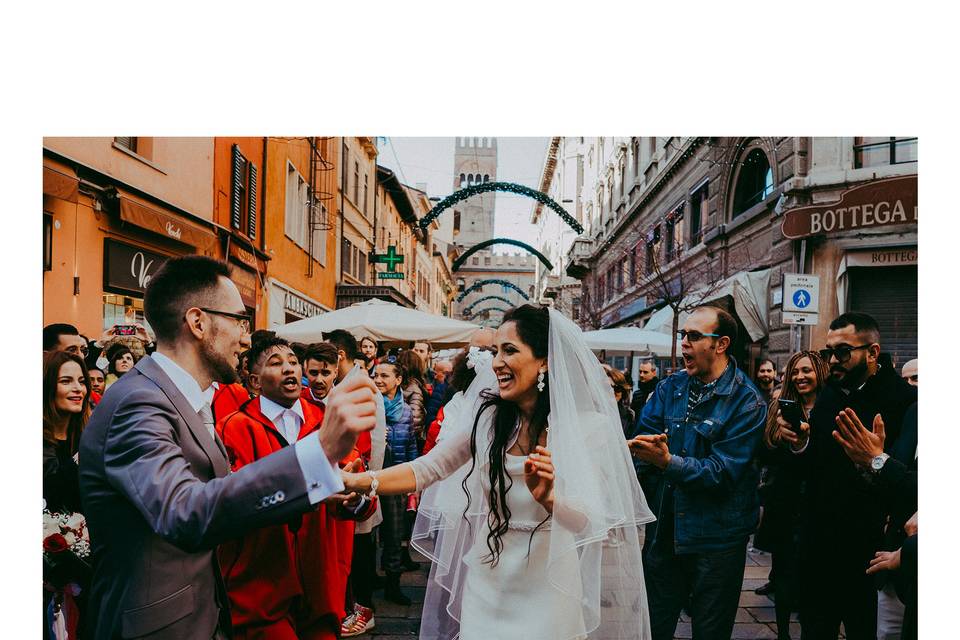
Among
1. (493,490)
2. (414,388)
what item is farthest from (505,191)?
(493,490)

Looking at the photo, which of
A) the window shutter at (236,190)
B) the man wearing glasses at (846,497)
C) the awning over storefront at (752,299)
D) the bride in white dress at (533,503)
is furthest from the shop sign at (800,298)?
the window shutter at (236,190)

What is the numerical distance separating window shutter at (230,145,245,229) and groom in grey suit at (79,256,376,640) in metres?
6.60

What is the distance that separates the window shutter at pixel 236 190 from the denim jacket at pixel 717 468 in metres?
6.54

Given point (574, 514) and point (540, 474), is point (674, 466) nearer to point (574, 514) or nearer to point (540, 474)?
point (574, 514)

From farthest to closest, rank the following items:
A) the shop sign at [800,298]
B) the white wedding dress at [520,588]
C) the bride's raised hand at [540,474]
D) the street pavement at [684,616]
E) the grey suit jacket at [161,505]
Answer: the shop sign at [800,298] → the street pavement at [684,616] → the white wedding dress at [520,588] → the bride's raised hand at [540,474] → the grey suit jacket at [161,505]

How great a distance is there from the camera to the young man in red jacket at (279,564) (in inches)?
106

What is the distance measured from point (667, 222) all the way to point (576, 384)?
13.3m

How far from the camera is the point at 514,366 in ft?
8.67

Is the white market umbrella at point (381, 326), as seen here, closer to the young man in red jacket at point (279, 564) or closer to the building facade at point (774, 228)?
the building facade at point (774, 228)

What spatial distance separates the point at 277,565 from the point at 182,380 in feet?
3.95
